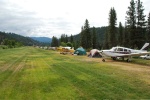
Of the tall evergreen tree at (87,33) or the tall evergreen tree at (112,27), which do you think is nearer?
the tall evergreen tree at (112,27)

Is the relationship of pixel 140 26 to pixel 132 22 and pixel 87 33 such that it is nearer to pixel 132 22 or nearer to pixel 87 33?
pixel 132 22

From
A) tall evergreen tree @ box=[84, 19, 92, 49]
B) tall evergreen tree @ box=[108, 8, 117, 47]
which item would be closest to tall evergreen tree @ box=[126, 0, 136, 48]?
tall evergreen tree @ box=[108, 8, 117, 47]

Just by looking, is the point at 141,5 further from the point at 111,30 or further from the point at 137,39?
the point at 111,30

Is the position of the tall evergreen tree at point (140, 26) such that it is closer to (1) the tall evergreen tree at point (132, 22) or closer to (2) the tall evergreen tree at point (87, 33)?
(1) the tall evergreen tree at point (132, 22)

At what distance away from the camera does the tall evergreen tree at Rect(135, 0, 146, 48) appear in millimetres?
49312

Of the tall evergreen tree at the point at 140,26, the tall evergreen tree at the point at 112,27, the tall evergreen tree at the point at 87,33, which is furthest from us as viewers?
the tall evergreen tree at the point at 87,33

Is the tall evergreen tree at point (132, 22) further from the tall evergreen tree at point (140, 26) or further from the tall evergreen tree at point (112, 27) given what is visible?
the tall evergreen tree at point (112, 27)

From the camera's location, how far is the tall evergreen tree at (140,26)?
49312 mm

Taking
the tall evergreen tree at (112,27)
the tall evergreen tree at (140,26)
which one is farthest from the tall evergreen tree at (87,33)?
the tall evergreen tree at (140,26)

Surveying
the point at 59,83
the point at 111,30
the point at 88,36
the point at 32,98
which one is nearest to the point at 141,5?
the point at 111,30

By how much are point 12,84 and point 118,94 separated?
577 centimetres

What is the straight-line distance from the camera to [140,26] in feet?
164

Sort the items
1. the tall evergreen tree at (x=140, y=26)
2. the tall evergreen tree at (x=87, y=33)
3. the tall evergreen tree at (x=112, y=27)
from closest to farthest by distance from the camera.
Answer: the tall evergreen tree at (x=140, y=26) → the tall evergreen tree at (x=112, y=27) → the tall evergreen tree at (x=87, y=33)

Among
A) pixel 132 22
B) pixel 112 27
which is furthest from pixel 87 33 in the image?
pixel 132 22
